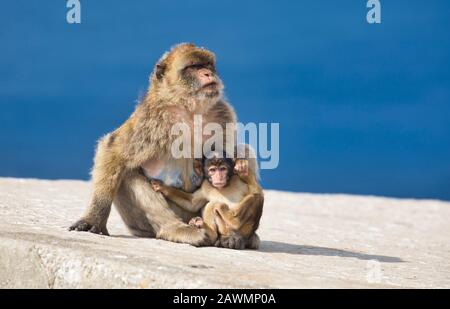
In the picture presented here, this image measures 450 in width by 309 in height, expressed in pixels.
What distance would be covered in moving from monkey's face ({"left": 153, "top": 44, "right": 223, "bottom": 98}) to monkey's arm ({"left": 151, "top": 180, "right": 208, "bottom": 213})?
113 centimetres

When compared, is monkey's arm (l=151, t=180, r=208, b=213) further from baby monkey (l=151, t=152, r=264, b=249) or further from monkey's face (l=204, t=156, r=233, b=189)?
monkey's face (l=204, t=156, r=233, b=189)

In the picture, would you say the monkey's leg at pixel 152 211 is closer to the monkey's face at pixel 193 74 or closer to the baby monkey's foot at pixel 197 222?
the baby monkey's foot at pixel 197 222

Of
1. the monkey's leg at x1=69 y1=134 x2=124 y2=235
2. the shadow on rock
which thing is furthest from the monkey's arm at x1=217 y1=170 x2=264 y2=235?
the monkey's leg at x1=69 y1=134 x2=124 y2=235

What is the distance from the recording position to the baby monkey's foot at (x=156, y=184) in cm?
892

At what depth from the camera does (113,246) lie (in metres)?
7.66

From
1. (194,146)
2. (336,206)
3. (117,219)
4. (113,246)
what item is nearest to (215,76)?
(194,146)

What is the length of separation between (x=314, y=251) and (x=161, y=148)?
2.51 metres

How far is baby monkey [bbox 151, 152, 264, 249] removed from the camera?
840 centimetres

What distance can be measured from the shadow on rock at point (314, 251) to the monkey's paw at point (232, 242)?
60 centimetres

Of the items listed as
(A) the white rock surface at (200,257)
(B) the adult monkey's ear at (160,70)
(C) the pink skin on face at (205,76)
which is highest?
(B) the adult monkey's ear at (160,70)

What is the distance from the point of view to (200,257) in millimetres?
7379

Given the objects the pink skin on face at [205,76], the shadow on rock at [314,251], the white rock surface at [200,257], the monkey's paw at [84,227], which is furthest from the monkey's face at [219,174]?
the monkey's paw at [84,227]
